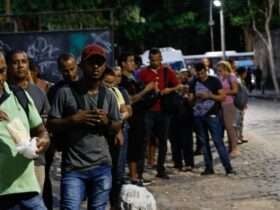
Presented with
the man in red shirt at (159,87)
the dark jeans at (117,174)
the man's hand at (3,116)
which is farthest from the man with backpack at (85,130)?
the man in red shirt at (159,87)

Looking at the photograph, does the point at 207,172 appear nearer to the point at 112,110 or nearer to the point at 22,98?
the point at 112,110

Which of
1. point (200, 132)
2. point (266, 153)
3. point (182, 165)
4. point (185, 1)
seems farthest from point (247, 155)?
point (185, 1)

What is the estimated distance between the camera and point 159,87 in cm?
1147

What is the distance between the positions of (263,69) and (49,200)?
50061 millimetres

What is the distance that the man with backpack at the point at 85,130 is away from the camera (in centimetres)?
585

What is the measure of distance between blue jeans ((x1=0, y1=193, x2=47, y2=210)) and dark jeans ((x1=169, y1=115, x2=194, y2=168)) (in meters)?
8.22

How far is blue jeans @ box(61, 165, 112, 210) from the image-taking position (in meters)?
5.87

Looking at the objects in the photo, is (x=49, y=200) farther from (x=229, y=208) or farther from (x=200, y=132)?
(x=200, y=132)

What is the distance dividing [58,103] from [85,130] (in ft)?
0.94

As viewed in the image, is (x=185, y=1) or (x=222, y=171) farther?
(x=185, y=1)

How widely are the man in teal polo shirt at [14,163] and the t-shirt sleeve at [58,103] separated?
0.99 metres

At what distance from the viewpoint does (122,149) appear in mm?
8773

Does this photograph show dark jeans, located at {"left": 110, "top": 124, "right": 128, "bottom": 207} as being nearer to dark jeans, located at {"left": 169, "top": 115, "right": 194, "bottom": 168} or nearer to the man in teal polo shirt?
the man in teal polo shirt

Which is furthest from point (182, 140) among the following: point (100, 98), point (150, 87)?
point (100, 98)
